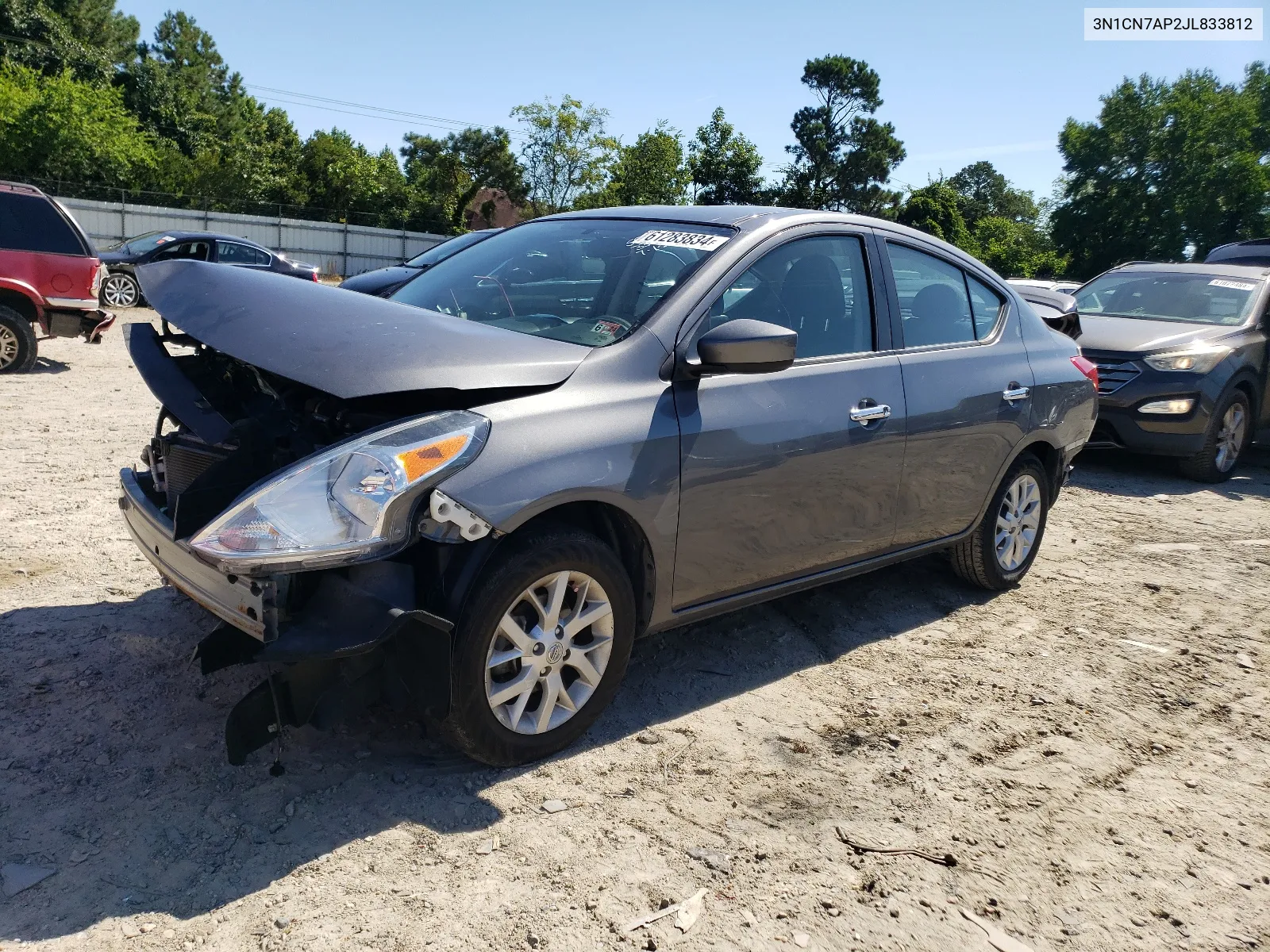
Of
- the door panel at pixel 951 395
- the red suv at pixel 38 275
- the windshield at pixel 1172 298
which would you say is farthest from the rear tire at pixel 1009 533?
the red suv at pixel 38 275

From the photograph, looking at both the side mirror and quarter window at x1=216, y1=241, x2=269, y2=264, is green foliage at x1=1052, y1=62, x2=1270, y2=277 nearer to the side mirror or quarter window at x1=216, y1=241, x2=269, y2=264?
quarter window at x1=216, y1=241, x2=269, y2=264

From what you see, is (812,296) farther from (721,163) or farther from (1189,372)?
(721,163)

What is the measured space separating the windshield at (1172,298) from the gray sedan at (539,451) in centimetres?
623

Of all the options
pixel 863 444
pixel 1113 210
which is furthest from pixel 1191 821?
pixel 1113 210

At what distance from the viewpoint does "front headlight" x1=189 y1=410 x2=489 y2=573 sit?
2684 mm

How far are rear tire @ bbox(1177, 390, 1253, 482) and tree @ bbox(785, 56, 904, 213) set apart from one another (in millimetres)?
55478

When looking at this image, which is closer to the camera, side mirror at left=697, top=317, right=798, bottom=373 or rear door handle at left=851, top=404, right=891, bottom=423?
side mirror at left=697, top=317, right=798, bottom=373

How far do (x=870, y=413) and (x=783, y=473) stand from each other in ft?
1.92

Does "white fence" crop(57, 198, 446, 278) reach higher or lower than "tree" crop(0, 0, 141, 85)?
lower

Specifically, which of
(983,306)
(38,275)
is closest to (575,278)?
(983,306)

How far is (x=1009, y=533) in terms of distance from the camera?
5.34 metres

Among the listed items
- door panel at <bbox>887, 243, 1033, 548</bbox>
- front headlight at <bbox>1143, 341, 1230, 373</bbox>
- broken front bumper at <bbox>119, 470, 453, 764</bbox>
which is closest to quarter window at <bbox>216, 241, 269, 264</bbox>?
front headlight at <bbox>1143, 341, 1230, 373</bbox>

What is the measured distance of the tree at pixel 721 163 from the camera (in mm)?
48781

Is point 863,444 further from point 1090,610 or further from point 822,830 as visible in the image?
point 1090,610
